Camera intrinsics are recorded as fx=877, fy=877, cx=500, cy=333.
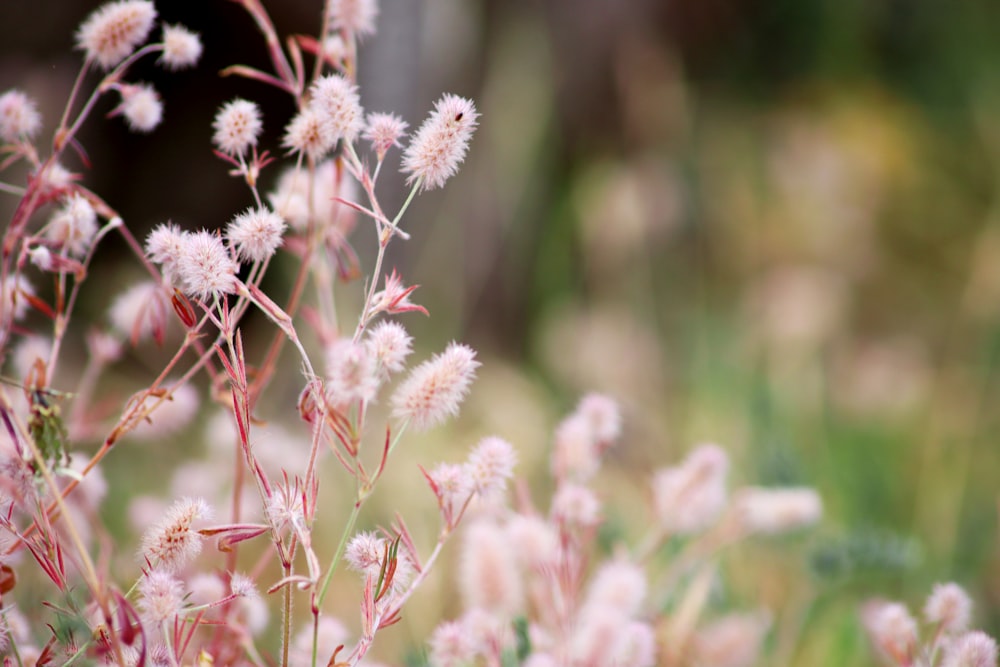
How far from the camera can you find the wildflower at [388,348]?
282mm

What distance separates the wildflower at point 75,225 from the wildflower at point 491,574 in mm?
215

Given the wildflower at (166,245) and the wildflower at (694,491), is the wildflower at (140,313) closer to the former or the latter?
the wildflower at (166,245)

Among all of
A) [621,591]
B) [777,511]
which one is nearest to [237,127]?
[621,591]

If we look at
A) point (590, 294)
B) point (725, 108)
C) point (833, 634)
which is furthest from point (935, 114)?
point (833, 634)

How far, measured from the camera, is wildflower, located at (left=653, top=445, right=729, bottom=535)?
431mm

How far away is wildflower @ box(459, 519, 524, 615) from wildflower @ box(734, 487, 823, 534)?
17 centimetres

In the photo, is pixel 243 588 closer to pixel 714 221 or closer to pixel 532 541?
pixel 532 541

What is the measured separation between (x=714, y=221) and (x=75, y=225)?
1.60 meters

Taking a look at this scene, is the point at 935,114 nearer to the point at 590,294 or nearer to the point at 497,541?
the point at 590,294

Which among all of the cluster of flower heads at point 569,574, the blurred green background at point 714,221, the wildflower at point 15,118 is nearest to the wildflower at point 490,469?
the cluster of flower heads at point 569,574

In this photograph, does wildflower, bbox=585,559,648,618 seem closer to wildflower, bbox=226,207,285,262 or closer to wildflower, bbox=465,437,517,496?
wildflower, bbox=465,437,517,496

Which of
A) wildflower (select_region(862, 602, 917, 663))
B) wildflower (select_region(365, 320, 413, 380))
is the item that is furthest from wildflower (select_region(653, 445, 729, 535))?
wildflower (select_region(365, 320, 413, 380))

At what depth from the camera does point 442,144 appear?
0.96 ft

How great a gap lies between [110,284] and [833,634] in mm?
1283
